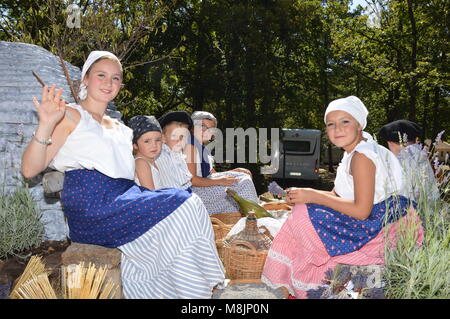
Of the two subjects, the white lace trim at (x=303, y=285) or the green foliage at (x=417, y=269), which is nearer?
the green foliage at (x=417, y=269)

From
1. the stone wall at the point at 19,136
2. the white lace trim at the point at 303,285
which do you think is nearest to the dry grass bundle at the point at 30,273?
the stone wall at the point at 19,136

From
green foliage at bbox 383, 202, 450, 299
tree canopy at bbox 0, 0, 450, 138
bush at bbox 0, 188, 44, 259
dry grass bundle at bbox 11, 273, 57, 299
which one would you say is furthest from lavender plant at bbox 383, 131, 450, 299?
tree canopy at bbox 0, 0, 450, 138

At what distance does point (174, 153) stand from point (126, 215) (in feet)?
5.87

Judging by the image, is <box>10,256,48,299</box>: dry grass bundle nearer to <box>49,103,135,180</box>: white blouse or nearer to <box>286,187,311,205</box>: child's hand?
<box>49,103,135,180</box>: white blouse

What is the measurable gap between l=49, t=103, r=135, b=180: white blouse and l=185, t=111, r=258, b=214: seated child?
201cm

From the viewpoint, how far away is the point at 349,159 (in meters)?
2.88

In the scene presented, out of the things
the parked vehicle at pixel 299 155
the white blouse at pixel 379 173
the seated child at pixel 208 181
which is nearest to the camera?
the white blouse at pixel 379 173

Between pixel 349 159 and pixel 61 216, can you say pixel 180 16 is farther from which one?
pixel 349 159

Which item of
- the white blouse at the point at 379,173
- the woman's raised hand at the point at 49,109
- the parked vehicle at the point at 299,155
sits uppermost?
the woman's raised hand at the point at 49,109

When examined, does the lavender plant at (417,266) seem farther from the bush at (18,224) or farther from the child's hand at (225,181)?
the bush at (18,224)

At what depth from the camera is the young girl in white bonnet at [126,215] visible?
2.45 metres

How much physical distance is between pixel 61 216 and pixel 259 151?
12.6m

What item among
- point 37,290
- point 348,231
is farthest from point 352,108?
point 37,290
